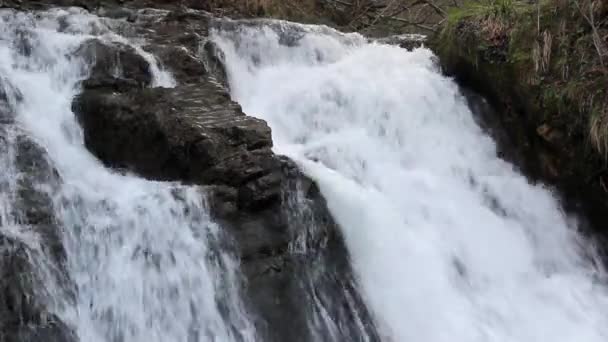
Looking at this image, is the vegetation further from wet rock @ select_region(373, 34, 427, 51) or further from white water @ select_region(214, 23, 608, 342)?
wet rock @ select_region(373, 34, 427, 51)

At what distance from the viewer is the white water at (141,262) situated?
446cm

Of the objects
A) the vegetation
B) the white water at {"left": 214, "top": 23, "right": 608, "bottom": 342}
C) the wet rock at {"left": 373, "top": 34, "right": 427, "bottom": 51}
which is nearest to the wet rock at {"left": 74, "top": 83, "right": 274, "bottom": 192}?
the white water at {"left": 214, "top": 23, "right": 608, "bottom": 342}

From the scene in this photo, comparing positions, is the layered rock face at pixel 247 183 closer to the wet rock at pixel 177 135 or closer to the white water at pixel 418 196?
the wet rock at pixel 177 135

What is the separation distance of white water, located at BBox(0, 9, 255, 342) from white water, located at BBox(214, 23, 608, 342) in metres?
1.09

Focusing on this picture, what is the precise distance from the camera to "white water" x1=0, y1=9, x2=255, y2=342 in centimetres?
446

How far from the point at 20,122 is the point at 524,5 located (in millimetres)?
5710

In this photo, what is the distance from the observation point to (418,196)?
6516mm

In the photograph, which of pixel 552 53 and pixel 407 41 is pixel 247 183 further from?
pixel 407 41

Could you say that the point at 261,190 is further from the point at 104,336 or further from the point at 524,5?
the point at 524,5

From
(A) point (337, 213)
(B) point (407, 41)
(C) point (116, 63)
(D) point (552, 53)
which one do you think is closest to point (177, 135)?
(A) point (337, 213)

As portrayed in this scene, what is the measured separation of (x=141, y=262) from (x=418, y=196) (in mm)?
2889

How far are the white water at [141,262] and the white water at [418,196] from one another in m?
1.09

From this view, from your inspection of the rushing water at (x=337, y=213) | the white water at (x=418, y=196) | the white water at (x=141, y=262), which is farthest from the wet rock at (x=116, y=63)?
the white water at (x=418, y=196)

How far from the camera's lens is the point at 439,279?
219 inches
